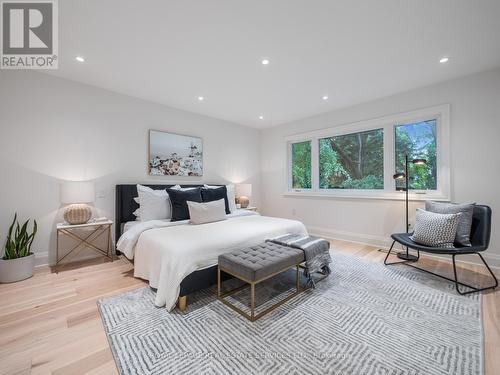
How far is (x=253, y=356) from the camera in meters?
1.44

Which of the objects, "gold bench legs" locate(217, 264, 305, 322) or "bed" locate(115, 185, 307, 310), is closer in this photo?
"gold bench legs" locate(217, 264, 305, 322)

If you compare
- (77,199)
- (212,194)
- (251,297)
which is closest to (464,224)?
(251,297)

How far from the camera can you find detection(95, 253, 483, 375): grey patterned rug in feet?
4.50

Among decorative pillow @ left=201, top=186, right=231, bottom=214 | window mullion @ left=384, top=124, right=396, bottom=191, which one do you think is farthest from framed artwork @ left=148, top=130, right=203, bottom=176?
window mullion @ left=384, top=124, right=396, bottom=191

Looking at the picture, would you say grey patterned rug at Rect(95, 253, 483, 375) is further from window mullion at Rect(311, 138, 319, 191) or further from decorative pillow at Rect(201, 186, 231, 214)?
window mullion at Rect(311, 138, 319, 191)

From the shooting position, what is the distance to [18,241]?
2.57m

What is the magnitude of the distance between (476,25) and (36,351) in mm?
4413

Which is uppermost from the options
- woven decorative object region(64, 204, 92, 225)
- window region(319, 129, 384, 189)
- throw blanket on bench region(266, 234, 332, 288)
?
window region(319, 129, 384, 189)

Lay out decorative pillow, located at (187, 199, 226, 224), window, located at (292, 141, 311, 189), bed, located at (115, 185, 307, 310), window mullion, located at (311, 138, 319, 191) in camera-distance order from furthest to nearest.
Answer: window, located at (292, 141, 311, 189), window mullion, located at (311, 138, 319, 191), decorative pillow, located at (187, 199, 226, 224), bed, located at (115, 185, 307, 310)

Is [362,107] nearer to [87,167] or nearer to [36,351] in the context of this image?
[87,167]

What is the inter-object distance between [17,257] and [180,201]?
1.89 meters

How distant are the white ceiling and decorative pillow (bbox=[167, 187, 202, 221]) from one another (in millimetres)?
1571

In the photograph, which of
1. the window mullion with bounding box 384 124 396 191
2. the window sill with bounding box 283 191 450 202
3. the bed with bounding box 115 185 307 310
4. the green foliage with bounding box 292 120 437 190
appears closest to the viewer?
the bed with bounding box 115 185 307 310

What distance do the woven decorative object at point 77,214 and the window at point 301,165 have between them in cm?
399
